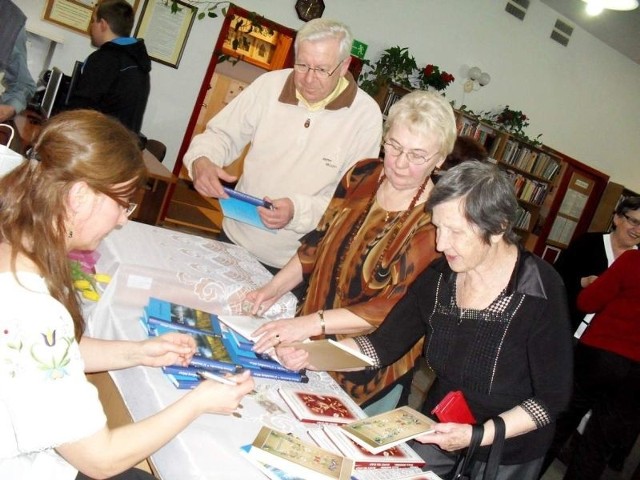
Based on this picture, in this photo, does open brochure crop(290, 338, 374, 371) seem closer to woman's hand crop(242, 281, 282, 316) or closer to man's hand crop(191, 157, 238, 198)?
woman's hand crop(242, 281, 282, 316)

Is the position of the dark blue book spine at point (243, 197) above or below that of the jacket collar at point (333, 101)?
below

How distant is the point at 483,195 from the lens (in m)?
1.66

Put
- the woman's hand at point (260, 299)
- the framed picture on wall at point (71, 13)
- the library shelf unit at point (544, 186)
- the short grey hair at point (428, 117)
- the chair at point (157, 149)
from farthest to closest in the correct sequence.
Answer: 1. the library shelf unit at point (544, 186)
2. the framed picture on wall at point (71, 13)
3. the chair at point (157, 149)
4. the woman's hand at point (260, 299)
5. the short grey hair at point (428, 117)

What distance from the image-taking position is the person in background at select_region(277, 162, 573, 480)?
66.0 inches

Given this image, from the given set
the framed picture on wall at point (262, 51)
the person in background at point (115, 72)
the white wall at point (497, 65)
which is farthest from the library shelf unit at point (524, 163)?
the person in background at point (115, 72)

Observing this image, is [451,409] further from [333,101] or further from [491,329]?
[333,101]

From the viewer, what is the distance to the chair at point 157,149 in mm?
5648

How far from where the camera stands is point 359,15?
23.1ft

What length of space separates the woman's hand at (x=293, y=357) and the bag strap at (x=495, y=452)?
592 mm

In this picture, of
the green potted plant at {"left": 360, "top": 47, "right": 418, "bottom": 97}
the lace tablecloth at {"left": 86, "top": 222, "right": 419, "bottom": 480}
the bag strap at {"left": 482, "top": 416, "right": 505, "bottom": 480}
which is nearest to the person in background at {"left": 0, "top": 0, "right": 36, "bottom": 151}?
the lace tablecloth at {"left": 86, "top": 222, "right": 419, "bottom": 480}

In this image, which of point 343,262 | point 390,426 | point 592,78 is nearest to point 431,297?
point 343,262

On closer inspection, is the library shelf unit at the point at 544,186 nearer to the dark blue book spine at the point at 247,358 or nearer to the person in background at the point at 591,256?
the person in background at the point at 591,256

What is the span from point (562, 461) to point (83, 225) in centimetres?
424

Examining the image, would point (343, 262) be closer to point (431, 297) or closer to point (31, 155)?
point (431, 297)
